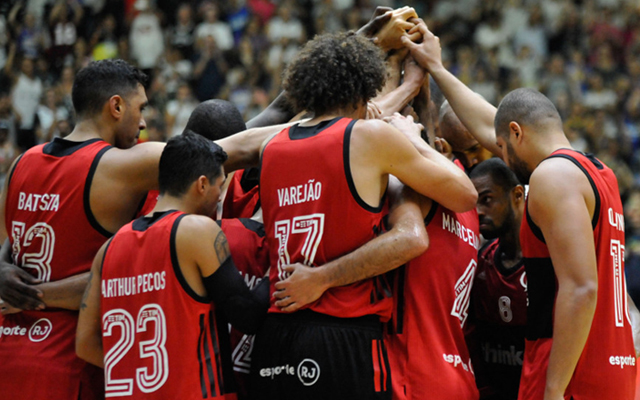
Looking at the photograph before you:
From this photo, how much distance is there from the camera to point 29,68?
45.8ft

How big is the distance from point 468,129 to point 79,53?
11.4 metres

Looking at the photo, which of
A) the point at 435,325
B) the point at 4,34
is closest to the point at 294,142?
the point at 435,325

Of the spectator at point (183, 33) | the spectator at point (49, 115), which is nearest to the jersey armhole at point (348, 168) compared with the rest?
the spectator at point (49, 115)

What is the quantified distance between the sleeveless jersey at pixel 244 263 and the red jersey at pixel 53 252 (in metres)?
0.74

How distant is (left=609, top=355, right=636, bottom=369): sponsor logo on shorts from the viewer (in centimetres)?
390

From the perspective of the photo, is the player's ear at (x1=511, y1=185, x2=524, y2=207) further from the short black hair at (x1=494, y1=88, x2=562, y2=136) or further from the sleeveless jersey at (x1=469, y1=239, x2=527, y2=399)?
the short black hair at (x1=494, y1=88, x2=562, y2=136)

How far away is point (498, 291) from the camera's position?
4895 mm

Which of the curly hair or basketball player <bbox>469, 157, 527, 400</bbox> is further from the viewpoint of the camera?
basketball player <bbox>469, 157, 527, 400</bbox>

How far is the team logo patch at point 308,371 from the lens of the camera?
3.79m

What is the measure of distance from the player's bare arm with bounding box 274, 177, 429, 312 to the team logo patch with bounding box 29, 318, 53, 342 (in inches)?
55.9

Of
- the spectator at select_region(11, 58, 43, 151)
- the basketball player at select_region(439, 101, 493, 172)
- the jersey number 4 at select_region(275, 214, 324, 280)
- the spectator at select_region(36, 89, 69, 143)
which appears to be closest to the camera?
the jersey number 4 at select_region(275, 214, 324, 280)

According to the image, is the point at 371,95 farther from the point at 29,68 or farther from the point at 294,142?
the point at 29,68

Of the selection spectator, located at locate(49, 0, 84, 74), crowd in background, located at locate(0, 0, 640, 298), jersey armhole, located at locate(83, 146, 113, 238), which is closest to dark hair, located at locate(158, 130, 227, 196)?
jersey armhole, located at locate(83, 146, 113, 238)

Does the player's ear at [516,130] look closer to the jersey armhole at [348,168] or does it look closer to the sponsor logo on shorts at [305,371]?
the jersey armhole at [348,168]
